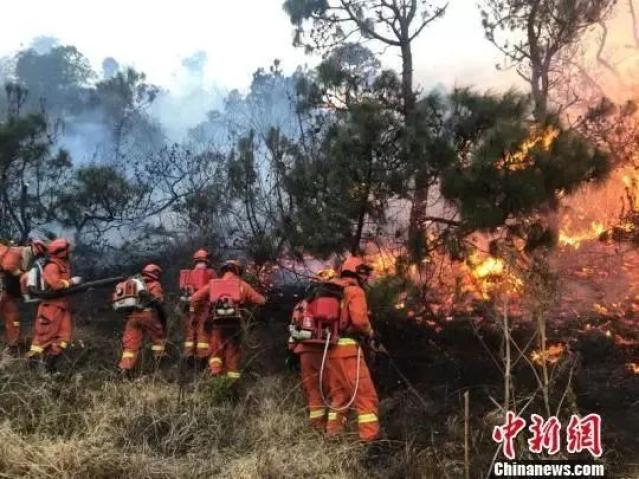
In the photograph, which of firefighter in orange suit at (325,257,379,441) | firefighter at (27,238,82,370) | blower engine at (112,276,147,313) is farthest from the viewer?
blower engine at (112,276,147,313)

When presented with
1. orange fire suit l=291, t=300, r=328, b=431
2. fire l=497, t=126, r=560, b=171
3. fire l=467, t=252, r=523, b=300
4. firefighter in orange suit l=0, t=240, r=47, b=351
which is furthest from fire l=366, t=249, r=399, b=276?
firefighter in orange suit l=0, t=240, r=47, b=351

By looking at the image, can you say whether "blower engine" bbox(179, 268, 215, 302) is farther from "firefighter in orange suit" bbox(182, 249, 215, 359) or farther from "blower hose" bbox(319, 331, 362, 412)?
"blower hose" bbox(319, 331, 362, 412)

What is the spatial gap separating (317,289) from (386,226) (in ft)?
5.97

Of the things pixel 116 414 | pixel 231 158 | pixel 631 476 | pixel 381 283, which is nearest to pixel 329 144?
pixel 381 283

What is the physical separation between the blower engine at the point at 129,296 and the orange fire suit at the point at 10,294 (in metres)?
1.75

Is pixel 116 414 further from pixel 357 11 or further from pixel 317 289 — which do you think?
pixel 357 11

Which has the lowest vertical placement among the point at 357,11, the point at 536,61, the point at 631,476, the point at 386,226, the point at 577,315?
the point at 631,476

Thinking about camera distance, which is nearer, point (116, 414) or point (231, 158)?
point (116, 414)

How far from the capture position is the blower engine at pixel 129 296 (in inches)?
330

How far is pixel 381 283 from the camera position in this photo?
7715mm

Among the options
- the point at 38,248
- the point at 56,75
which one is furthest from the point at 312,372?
the point at 56,75

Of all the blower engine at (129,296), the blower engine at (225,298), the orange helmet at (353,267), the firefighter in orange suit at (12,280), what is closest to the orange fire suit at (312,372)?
the orange helmet at (353,267)

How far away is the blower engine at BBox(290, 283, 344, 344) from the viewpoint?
6.61 metres

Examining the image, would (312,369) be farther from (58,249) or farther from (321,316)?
(58,249)
